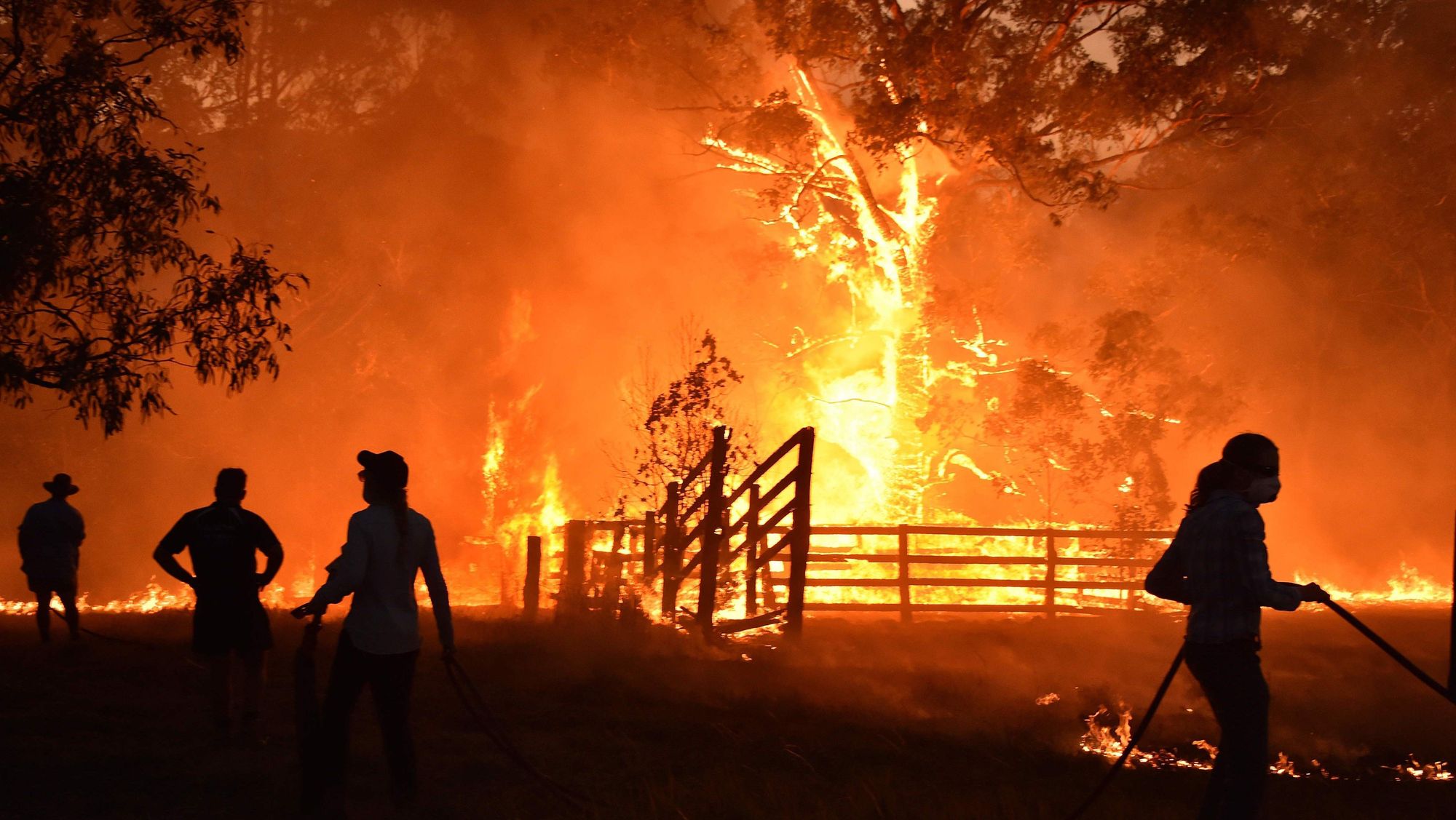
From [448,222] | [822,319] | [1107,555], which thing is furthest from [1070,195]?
[448,222]

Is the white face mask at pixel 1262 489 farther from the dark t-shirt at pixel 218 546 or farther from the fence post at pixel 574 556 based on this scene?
the fence post at pixel 574 556

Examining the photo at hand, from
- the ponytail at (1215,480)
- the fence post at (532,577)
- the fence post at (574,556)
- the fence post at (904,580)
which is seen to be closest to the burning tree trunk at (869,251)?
the fence post at (904,580)

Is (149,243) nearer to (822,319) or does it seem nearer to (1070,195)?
(1070,195)

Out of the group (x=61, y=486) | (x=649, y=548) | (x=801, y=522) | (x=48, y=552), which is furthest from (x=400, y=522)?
(x=649, y=548)

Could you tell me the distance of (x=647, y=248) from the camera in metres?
36.3

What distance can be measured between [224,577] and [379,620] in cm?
226

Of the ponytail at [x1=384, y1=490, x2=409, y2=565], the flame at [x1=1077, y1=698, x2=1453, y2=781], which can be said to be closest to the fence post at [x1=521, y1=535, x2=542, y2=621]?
the flame at [x1=1077, y1=698, x2=1453, y2=781]

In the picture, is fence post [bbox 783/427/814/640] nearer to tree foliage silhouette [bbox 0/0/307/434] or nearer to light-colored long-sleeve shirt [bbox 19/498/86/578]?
tree foliage silhouette [bbox 0/0/307/434]

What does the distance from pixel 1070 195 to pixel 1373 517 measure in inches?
827

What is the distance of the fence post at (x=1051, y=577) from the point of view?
18.7m

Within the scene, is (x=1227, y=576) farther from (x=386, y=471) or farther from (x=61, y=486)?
(x=61, y=486)

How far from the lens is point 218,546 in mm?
7492

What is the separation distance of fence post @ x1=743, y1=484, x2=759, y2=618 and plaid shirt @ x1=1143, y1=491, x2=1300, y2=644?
27.4 feet

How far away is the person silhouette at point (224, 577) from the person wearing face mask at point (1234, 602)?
5.38 m
